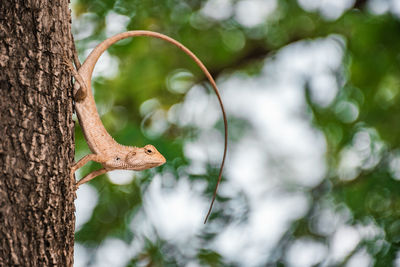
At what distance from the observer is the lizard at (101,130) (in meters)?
2.41

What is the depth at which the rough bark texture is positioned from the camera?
6.40 feet

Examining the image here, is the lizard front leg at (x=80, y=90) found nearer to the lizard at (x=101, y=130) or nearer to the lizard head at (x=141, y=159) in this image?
the lizard at (x=101, y=130)

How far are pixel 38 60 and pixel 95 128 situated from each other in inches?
23.3

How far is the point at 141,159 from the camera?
2.89 meters

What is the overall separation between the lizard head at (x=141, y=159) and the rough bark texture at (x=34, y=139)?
2.09 ft

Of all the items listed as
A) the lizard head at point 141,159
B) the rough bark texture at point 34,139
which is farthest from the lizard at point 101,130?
the rough bark texture at point 34,139

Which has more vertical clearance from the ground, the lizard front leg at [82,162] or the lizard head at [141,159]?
the lizard front leg at [82,162]

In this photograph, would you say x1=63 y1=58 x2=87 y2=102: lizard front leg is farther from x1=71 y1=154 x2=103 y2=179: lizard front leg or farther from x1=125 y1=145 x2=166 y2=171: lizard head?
x1=125 y1=145 x2=166 y2=171: lizard head

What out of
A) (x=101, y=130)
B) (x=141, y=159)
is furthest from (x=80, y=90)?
(x=141, y=159)

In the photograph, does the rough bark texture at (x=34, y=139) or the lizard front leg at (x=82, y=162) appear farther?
the lizard front leg at (x=82, y=162)

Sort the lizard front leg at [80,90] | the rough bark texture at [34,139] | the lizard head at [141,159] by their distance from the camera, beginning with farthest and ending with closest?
1. the lizard head at [141,159]
2. the lizard front leg at [80,90]
3. the rough bark texture at [34,139]

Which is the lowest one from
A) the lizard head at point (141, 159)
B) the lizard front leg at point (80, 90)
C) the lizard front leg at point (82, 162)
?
the lizard head at point (141, 159)

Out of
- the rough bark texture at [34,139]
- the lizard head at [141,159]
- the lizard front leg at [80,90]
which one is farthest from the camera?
the lizard head at [141,159]

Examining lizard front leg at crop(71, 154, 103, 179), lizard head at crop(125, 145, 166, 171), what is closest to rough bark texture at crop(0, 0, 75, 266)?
lizard front leg at crop(71, 154, 103, 179)
